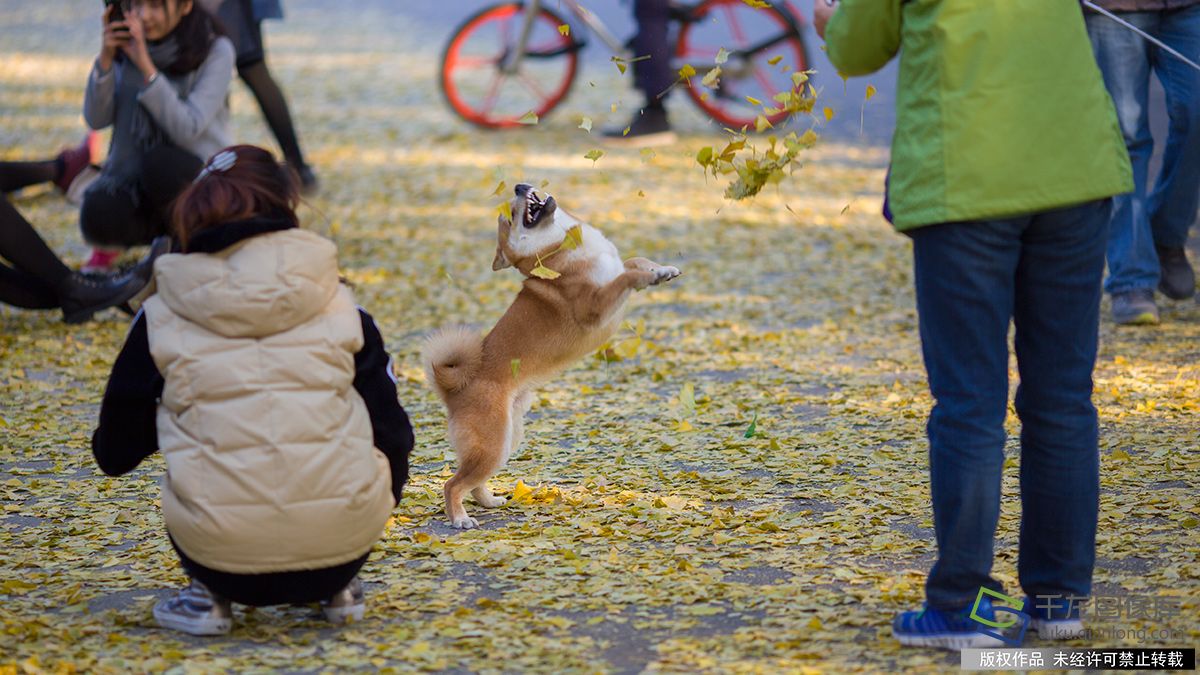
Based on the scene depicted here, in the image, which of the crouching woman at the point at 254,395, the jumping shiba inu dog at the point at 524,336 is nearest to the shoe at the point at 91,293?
the jumping shiba inu dog at the point at 524,336

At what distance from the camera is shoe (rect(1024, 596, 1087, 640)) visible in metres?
3.40

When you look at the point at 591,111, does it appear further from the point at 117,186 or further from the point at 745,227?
the point at 117,186

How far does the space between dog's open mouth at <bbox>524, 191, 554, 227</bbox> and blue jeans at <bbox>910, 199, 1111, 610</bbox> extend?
1.60 metres

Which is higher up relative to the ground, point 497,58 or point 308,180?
point 497,58

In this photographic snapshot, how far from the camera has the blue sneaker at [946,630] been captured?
3.34m

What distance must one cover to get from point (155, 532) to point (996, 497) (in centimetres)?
260

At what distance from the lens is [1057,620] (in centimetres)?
340

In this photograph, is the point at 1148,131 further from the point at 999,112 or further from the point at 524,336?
the point at 999,112

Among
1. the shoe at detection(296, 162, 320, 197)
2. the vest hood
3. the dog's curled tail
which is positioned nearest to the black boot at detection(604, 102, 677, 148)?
the shoe at detection(296, 162, 320, 197)

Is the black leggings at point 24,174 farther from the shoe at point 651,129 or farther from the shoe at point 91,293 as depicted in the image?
the shoe at point 651,129

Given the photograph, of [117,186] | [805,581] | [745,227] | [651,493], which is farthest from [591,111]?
[805,581]

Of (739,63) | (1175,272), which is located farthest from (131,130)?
(739,63)

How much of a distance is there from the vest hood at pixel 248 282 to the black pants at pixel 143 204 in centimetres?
387

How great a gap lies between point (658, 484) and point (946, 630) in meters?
1.65
